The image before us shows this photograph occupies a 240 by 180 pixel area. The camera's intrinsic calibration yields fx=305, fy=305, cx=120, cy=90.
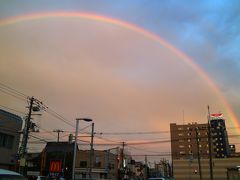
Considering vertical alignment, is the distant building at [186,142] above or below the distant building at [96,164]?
above

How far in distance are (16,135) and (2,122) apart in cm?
385

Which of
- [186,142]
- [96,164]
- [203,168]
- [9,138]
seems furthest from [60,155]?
[186,142]

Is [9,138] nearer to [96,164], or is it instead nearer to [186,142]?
[96,164]

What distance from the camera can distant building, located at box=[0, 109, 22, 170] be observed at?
3747 cm

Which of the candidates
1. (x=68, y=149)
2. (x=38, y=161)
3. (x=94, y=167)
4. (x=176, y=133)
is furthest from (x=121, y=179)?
(x=176, y=133)

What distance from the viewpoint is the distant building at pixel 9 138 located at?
3747cm

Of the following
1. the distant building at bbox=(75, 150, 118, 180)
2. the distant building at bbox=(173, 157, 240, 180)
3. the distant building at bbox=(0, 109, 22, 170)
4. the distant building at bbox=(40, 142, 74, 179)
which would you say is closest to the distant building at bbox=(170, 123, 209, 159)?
the distant building at bbox=(173, 157, 240, 180)

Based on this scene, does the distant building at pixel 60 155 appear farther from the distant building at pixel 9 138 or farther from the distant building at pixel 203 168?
the distant building at pixel 9 138

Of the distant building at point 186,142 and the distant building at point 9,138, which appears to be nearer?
the distant building at point 9,138

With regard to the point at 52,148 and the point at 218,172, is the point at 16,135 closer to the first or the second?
the point at 52,148

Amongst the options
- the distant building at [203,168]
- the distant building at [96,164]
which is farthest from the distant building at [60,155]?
the distant building at [203,168]

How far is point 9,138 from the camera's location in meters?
39.4

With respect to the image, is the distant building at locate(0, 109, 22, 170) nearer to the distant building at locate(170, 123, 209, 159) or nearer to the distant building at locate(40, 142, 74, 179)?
the distant building at locate(40, 142, 74, 179)

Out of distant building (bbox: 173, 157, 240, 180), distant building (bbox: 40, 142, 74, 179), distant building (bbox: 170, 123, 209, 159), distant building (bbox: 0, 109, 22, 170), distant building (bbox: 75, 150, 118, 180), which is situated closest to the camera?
distant building (bbox: 0, 109, 22, 170)
